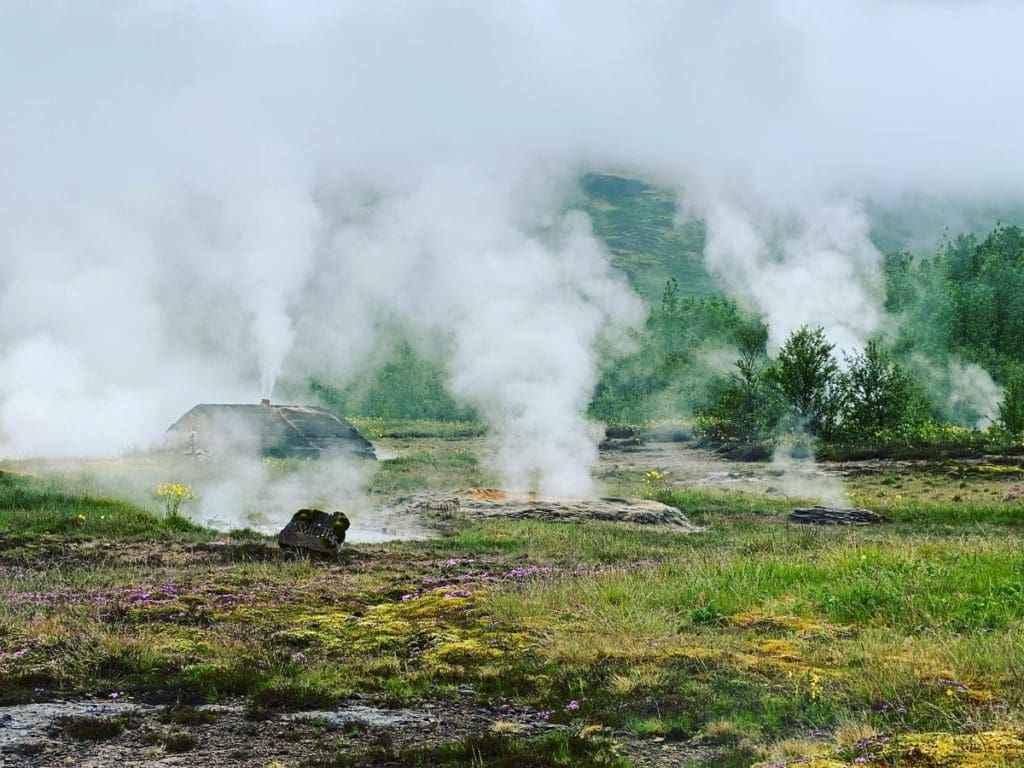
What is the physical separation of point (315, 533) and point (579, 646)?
480 inches

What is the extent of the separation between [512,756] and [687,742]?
5.33 feet

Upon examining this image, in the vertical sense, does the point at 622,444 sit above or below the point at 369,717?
above

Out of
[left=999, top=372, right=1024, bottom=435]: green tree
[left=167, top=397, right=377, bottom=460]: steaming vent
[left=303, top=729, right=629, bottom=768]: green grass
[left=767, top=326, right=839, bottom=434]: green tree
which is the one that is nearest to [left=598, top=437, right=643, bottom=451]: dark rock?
[left=767, top=326, right=839, bottom=434]: green tree

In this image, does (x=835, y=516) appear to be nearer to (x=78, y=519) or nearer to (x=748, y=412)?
(x=78, y=519)

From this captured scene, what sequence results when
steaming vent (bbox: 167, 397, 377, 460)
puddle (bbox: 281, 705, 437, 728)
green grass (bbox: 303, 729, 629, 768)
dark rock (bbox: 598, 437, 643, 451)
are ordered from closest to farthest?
green grass (bbox: 303, 729, 629, 768)
puddle (bbox: 281, 705, 437, 728)
steaming vent (bbox: 167, 397, 377, 460)
dark rock (bbox: 598, 437, 643, 451)

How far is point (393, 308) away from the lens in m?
172

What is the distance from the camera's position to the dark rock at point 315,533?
22422mm

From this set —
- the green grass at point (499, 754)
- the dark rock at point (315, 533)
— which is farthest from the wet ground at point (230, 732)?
the dark rock at point (315, 533)

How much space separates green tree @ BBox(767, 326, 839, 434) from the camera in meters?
65.4

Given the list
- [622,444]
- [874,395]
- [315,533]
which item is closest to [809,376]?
[874,395]

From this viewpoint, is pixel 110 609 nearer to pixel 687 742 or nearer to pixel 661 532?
pixel 687 742

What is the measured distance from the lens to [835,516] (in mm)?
33312

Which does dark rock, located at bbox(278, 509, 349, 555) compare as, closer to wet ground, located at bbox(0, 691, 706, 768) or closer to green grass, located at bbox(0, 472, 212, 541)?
green grass, located at bbox(0, 472, 212, 541)

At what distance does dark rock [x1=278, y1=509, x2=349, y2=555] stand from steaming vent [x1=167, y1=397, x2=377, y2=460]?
116 feet
